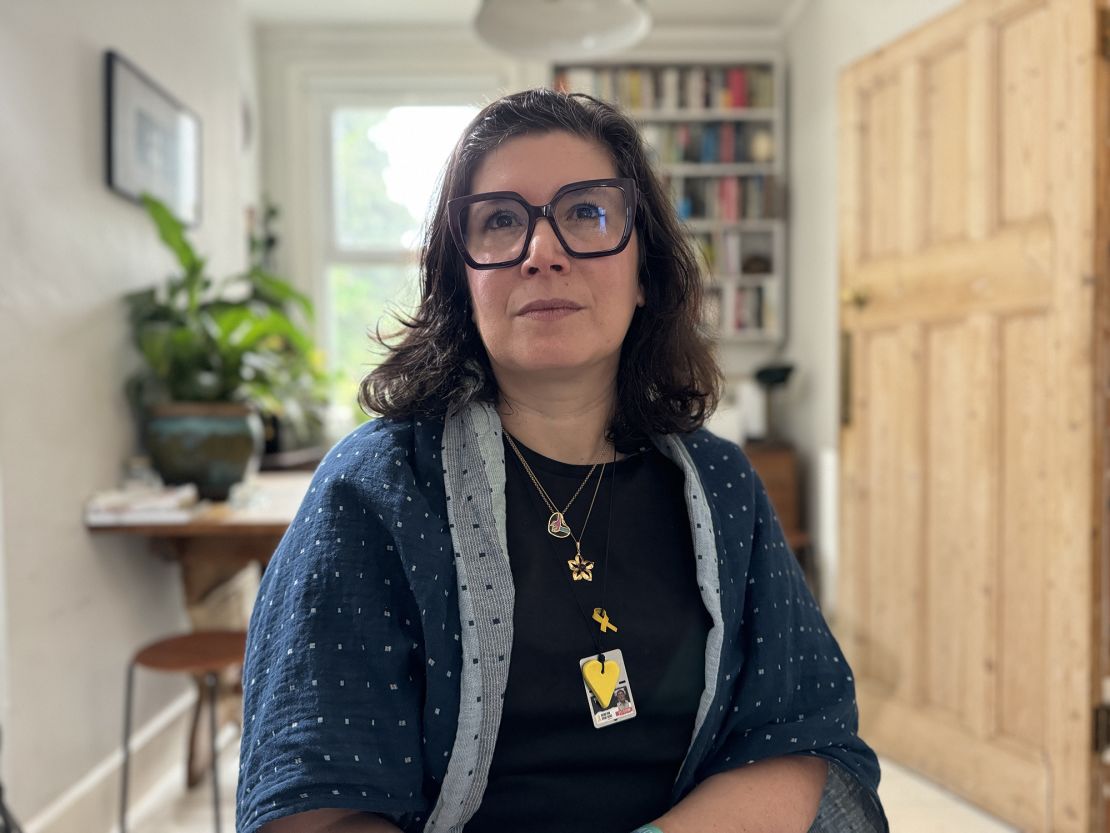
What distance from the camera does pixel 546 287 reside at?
969 mm

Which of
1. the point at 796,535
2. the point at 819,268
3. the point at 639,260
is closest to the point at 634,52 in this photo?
the point at 819,268

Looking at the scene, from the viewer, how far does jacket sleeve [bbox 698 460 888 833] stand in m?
1.00

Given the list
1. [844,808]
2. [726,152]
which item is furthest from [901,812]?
[726,152]

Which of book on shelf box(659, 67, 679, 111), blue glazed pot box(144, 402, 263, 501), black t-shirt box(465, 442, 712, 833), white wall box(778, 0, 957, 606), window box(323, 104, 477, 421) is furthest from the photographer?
window box(323, 104, 477, 421)

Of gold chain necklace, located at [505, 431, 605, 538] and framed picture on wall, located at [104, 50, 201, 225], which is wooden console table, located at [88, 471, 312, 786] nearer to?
framed picture on wall, located at [104, 50, 201, 225]

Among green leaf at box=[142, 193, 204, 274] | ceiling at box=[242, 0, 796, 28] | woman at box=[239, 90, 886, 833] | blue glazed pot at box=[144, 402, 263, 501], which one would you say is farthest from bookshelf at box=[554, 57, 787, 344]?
woman at box=[239, 90, 886, 833]

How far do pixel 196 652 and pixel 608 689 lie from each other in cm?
160

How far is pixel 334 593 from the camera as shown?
2.80ft

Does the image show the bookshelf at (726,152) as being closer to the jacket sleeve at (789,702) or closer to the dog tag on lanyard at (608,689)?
the jacket sleeve at (789,702)

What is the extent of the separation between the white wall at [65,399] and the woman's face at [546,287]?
140cm

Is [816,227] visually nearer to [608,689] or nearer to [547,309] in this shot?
[547,309]

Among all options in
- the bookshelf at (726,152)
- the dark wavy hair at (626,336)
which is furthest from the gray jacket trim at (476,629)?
the bookshelf at (726,152)

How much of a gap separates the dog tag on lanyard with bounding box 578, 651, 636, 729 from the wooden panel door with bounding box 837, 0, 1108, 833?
5.41 ft

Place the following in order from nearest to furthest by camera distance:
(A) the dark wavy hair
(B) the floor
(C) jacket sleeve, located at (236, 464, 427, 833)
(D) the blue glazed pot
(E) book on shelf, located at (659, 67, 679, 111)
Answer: (C) jacket sleeve, located at (236, 464, 427, 833), (A) the dark wavy hair, (B) the floor, (D) the blue glazed pot, (E) book on shelf, located at (659, 67, 679, 111)
